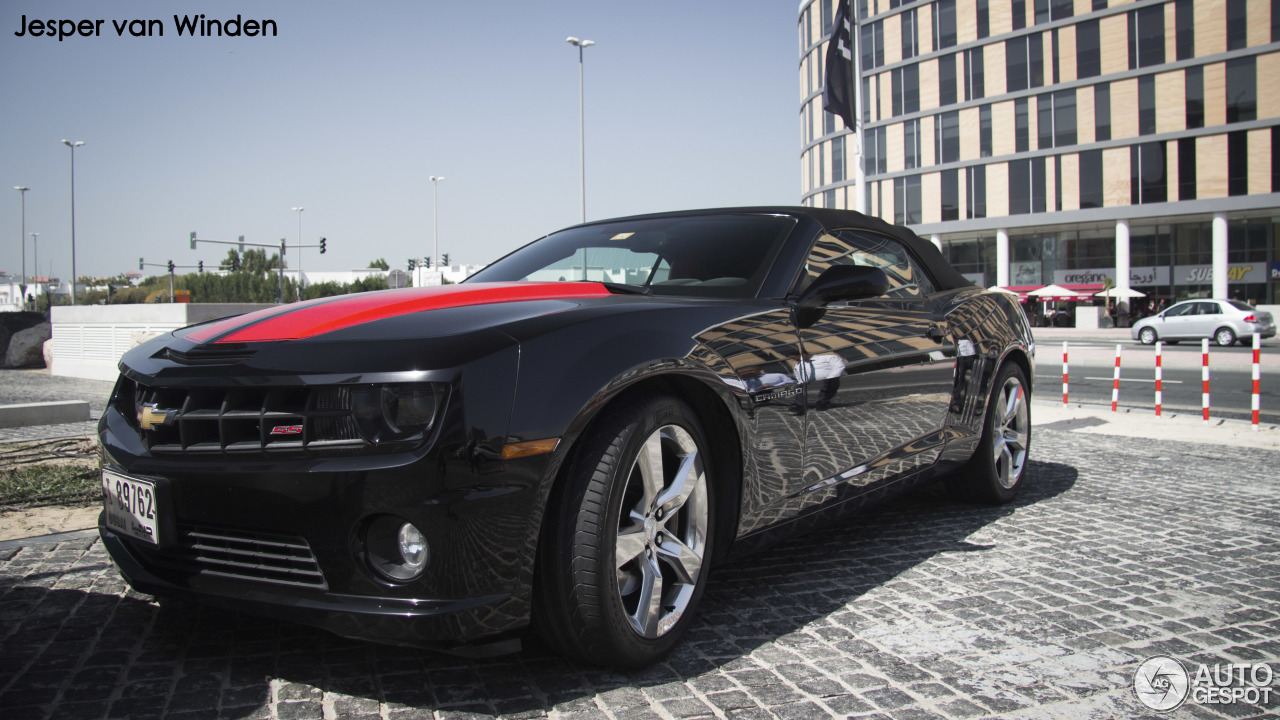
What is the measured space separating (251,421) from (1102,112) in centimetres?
4902

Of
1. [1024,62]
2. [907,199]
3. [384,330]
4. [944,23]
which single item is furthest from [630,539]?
[944,23]

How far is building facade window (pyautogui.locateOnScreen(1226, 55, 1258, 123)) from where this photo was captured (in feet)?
129

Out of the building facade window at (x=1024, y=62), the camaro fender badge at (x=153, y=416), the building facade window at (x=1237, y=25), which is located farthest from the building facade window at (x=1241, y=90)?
the camaro fender badge at (x=153, y=416)

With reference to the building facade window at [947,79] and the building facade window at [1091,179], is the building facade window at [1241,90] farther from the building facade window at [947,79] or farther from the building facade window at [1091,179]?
the building facade window at [947,79]

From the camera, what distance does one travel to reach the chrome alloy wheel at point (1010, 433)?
4680 millimetres

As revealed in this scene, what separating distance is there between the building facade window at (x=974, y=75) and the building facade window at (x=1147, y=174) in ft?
26.9

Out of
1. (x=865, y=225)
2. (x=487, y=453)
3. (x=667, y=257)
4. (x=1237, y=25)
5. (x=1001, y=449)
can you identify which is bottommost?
(x=1001, y=449)

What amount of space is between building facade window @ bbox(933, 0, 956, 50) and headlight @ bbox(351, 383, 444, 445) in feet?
170

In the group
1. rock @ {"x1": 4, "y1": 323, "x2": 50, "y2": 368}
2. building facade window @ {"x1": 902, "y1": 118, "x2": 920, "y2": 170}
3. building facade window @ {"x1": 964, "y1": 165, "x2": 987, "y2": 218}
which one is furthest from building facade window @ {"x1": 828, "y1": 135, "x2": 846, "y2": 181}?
rock @ {"x1": 4, "y1": 323, "x2": 50, "y2": 368}

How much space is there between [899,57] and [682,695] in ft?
175

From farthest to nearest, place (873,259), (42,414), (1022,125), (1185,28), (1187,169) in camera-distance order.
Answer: (1022,125)
(1187,169)
(1185,28)
(42,414)
(873,259)

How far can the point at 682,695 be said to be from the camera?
91.0 inches

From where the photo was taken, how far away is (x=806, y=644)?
2.69 metres

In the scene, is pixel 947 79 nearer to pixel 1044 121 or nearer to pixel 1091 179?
pixel 1044 121
